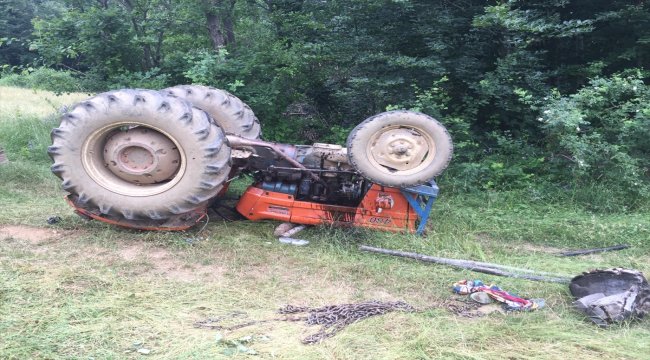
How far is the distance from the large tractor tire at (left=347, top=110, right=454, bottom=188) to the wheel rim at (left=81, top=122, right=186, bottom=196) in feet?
5.22

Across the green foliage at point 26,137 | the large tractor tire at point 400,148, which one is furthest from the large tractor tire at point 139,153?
the green foliage at point 26,137

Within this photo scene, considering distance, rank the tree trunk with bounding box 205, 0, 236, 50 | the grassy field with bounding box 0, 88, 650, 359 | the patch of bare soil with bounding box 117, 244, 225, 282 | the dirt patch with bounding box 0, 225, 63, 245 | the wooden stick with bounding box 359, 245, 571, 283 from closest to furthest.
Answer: the grassy field with bounding box 0, 88, 650, 359 → the patch of bare soil with bounding box 117, 244, 225, 282 → the wooden stick with bounding box 359, 245, 571, 283 → the dirt patch with bounding box 0, 225, 63, 245 → the tree trunk with bounding box 205, 0, 236, 50

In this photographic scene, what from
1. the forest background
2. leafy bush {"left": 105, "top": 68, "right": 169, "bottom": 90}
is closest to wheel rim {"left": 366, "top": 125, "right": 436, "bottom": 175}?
the forest background

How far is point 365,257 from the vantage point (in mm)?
4414

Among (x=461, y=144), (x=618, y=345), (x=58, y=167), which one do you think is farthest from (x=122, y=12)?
(x=618, y=345)

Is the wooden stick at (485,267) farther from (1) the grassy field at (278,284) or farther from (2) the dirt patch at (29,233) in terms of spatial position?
(2) the dirt patch at (29,233)

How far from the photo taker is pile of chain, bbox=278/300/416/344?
10.4 feet

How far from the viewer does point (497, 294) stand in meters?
3.62

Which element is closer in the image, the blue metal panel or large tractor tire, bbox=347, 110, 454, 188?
large tractor tire, bbox=347, 110, 454, 188

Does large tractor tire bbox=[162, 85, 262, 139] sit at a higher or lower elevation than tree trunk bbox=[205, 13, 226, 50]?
lower

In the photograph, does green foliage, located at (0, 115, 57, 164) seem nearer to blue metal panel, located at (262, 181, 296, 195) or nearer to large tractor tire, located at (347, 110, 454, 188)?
blue metal panel, located at (262, 181, 296, 195)

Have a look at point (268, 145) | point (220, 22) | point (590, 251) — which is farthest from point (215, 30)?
point (590, 251)

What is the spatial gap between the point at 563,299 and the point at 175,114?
3.39 m

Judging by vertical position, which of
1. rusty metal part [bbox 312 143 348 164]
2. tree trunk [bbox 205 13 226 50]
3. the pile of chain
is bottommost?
the pile of chain
